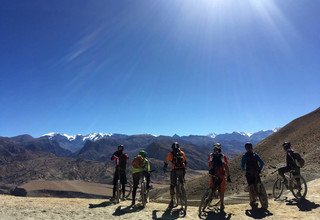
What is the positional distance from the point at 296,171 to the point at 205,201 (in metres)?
5.88

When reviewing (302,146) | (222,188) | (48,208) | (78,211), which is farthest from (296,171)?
(302,146)

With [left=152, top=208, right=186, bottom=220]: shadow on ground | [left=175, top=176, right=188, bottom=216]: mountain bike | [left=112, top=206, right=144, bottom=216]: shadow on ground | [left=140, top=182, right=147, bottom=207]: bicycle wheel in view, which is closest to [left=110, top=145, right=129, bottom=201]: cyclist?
[left=140, top=182, right=147, bottom=207]: bicycle wheel

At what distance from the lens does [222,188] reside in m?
17.2

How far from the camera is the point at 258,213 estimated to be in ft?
56.3

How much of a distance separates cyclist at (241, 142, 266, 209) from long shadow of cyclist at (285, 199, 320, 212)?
2154mm

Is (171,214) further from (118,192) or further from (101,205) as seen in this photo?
(118,192)

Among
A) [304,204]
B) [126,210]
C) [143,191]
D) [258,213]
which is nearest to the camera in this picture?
[258,213]

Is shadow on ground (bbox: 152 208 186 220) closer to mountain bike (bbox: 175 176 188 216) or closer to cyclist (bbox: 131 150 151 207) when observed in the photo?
mountain bike (bbox: 175 176 188 216)

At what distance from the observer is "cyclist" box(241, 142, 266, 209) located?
58.1 feet

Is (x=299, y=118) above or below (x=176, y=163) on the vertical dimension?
above

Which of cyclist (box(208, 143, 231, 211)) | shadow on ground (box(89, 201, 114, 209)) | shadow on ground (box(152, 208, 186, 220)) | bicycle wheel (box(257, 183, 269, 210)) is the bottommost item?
shadow on ground (box(152, 208, 186, 220))

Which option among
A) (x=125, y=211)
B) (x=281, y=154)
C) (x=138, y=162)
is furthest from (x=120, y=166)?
(x=281, y=154)

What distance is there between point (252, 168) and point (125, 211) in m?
6.26

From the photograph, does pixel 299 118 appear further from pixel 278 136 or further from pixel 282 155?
pixel 282 155
